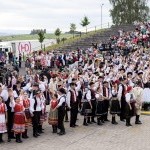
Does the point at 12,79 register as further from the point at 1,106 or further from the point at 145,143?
the point at 145,143

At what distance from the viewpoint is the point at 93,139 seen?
1255 cm

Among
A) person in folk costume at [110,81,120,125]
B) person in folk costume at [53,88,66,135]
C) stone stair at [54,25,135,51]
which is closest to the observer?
person in folk costume at [53,88,66,135]

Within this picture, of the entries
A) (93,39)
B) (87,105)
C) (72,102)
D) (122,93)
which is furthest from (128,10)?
(72,102)

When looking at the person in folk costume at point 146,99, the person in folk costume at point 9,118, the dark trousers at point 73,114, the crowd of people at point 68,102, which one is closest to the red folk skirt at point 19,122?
the crowd of people at point 68,102

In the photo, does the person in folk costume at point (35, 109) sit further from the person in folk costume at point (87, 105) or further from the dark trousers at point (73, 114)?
the person in folk costume at point (87, 105)

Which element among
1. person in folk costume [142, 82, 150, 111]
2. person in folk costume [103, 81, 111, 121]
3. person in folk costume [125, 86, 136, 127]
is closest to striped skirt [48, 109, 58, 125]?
person in folk costume [103, 81, 111, 121]

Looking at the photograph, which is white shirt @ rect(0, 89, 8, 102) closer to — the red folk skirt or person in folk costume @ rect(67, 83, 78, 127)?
the red folk skirt

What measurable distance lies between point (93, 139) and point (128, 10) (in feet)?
166

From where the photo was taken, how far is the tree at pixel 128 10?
6109 centimetres

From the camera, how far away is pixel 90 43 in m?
36.4

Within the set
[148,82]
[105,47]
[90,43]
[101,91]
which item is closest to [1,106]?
[101,91]

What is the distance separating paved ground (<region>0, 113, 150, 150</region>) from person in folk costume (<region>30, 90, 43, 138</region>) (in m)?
0.36

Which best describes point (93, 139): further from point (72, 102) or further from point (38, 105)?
point (38, 105)

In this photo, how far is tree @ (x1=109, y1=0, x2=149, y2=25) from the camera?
61.1 meters
